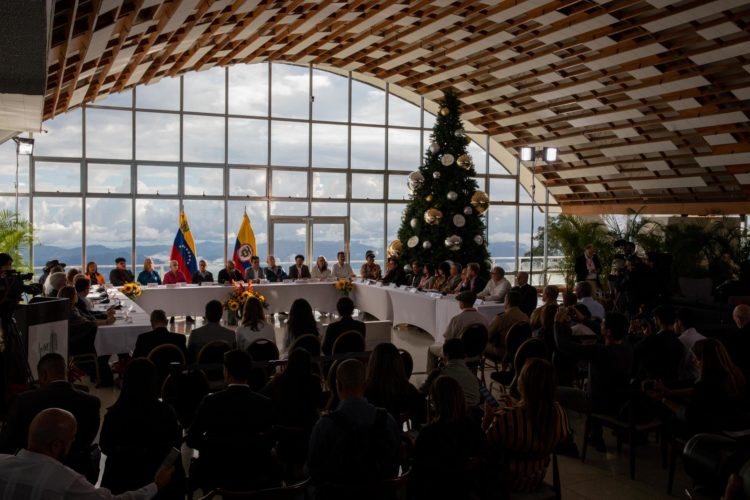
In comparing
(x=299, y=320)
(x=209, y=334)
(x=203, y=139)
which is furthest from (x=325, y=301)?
(x=209, y=334)

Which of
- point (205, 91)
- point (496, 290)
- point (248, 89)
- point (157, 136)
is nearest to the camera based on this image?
point (496, 290)

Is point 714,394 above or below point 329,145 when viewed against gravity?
below

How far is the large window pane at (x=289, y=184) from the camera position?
1617 centimetres

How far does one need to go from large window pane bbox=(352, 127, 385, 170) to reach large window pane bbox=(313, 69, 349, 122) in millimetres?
573

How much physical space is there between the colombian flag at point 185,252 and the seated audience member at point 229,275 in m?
0.85

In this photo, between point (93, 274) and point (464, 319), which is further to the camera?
point (93, 274)

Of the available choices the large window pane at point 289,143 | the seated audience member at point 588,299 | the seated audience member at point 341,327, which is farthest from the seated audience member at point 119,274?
the seated audience member at point 588,299

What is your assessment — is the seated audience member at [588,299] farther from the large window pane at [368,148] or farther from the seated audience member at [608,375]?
the large window pane at [368,148]

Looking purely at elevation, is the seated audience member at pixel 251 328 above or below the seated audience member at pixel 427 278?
below

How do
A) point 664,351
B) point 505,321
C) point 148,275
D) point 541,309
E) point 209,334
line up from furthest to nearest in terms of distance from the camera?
point 148,275 → point 505,321 → point 541,309 → point 209,334 → point 664,351

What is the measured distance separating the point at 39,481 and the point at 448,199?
37.0ft

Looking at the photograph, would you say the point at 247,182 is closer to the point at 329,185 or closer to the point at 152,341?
the point at 329,185

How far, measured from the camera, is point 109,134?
14.7m

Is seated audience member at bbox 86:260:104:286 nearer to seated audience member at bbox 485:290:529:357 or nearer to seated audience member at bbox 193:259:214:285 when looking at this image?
seated audience member at bbox 193:259:214:285
